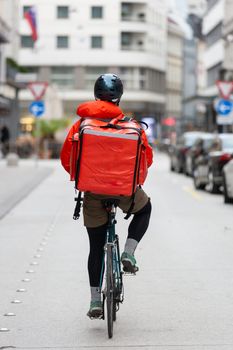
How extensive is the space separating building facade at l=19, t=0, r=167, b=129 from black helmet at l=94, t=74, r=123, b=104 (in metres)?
98.3

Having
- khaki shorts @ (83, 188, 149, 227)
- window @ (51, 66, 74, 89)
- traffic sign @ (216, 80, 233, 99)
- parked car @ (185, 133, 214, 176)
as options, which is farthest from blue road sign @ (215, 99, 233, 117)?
window @ (51, 66, 74, 89)

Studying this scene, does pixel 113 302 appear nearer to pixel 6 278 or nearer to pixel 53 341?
pixel 53 341

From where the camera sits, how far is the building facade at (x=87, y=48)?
10669cm

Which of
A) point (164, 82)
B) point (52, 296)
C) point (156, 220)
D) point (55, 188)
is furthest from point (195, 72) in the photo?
point (52, 296)

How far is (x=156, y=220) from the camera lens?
19.1 m

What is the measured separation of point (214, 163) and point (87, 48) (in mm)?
79600

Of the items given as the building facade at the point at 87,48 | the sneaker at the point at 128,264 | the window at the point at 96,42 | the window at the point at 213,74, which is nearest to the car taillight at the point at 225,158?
the sneaker at the point at 128,264

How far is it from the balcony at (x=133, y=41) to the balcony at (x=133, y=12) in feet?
4.48

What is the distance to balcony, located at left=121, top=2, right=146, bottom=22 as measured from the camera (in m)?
108

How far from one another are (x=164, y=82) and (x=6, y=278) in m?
108

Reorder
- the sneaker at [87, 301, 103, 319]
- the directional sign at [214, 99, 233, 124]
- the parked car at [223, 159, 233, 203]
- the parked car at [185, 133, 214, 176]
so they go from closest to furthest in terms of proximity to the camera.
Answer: the sneaker at [87, 301, 103, 319]
the parked car at [223, 159, 233, 203]
the parked car at [185, 133, 214, 176]
the directional sign at [214, 99, 233, 124]

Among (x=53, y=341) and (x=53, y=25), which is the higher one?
(x=53, y=25)

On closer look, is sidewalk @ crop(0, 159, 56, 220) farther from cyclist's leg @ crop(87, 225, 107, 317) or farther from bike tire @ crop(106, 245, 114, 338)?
bike tire @ crop(106, 245, 114, 338)

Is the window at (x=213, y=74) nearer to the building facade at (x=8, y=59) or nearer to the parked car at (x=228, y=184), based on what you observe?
the building facade at (x=8, y=59)
